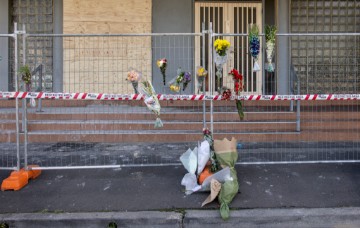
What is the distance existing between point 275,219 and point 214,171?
1054 millimetres

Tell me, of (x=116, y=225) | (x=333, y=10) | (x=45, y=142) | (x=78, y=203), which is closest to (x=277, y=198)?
(x=116, y=225)

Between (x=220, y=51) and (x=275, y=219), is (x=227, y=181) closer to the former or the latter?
(x=275, y=219)

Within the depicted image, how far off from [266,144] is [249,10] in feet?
14.8

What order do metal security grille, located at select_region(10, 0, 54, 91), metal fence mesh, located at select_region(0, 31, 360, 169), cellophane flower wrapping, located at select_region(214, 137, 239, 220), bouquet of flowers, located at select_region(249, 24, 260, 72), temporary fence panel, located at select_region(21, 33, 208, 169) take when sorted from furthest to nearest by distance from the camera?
metal security grille, located at select_region(10, 0, 54, 91) < metal fence mesh, located at select_region(0, 31, 360, 169) < temporary fence panel, located at select_region(21, 33, 208, 169) < bouquet of flowers, located at select_region(249, 24, 260, 72) < cellophane flower wrapping, located at select_region(214, 137, 239, 220)

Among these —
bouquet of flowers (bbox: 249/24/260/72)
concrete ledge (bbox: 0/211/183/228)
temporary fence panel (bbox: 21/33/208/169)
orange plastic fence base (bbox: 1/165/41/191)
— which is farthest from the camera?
temporary fence panel (bbox: 21/33/208/169)

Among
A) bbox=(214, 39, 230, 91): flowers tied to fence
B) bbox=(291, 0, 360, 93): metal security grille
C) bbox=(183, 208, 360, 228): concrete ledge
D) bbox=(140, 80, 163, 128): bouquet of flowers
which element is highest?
bbox=(291, 0, 360, 93): metal security grille

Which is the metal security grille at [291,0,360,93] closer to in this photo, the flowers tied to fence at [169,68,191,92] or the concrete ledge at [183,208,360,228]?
the flowers tied to fence at [169,68,191,92]

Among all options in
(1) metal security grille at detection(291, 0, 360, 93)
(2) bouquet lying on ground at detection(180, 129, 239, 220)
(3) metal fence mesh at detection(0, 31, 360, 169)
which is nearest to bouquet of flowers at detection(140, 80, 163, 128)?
(2) bouquet lying on ground at detection(180, 129, 239, 220)

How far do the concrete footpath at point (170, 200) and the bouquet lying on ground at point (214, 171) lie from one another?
0.41 ft

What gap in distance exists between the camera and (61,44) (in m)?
10.2

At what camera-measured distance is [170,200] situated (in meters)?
5.04

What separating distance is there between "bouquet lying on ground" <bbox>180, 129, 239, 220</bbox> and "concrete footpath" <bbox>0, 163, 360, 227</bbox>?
12cm

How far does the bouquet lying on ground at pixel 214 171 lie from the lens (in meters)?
4.84

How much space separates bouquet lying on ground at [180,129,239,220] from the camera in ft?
15.9
